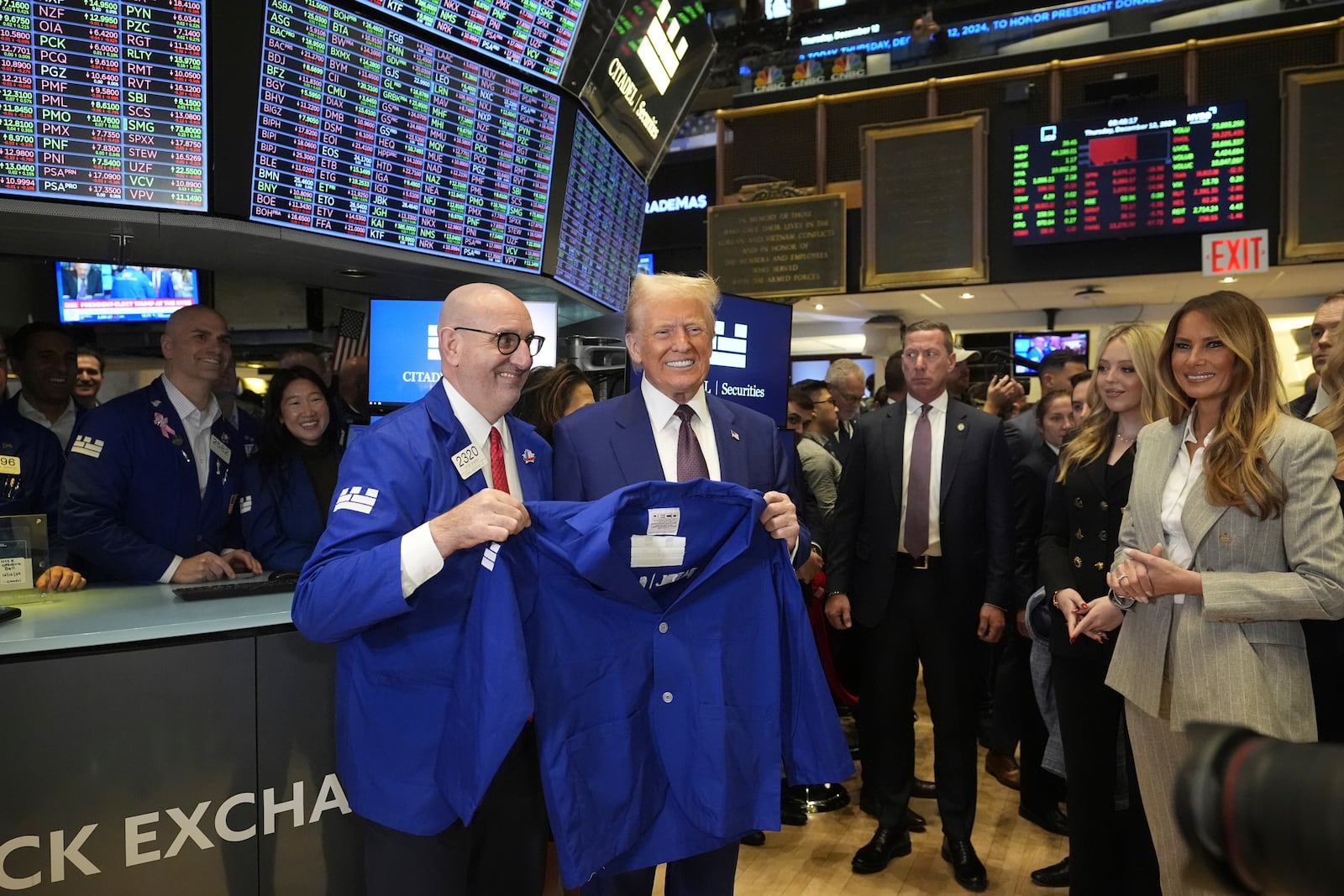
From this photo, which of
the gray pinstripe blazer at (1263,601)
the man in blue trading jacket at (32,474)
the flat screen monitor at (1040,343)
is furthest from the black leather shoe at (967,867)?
the flat screen monitor at (1040,343)

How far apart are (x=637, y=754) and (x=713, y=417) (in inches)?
30.6

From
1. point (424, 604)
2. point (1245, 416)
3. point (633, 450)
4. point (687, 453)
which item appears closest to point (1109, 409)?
point (1245, 416)

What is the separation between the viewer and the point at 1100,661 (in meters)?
2.61

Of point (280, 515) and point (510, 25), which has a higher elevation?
point (510, 25)

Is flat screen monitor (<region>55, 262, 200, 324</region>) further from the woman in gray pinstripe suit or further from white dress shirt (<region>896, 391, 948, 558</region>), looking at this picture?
the woman in gray pinstripe suit

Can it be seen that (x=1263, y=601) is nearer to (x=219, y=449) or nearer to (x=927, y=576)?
(x=927, y=576)

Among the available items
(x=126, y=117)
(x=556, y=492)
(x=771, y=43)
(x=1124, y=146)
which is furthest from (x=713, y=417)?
(x=771, y=43)

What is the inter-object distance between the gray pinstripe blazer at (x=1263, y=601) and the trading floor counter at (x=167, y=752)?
2.14 m

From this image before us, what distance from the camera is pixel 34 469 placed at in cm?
320

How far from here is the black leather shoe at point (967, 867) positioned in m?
3.06

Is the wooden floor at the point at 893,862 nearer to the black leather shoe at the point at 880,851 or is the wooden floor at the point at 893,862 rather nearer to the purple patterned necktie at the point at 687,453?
the black leather shoe at the point at 880,851

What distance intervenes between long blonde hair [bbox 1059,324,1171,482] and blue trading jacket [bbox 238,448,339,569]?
98.9 inches

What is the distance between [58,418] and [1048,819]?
432cm

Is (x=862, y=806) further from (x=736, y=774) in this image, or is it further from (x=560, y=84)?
(x=560, y=84)
